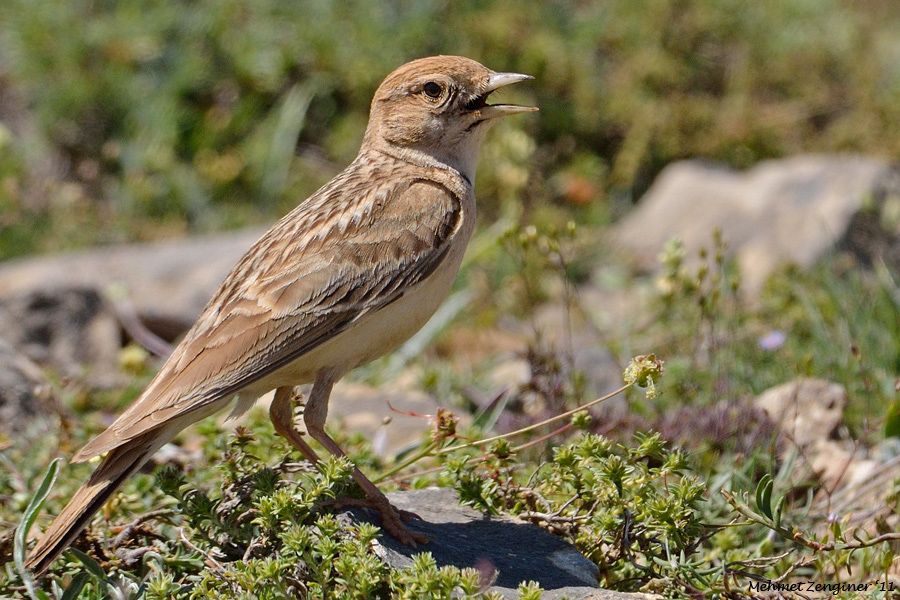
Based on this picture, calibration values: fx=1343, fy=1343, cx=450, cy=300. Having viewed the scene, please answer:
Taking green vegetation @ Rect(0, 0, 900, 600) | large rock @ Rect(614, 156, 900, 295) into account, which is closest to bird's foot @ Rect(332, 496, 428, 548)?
green vegetation @ Rect(0, 0, 900, 600)

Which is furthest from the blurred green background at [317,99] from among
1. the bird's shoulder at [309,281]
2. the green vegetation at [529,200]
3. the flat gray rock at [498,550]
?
the flat gray rock at [498,550]

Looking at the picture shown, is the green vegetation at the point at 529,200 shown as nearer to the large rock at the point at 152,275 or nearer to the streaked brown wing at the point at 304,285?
the streaked brown wing at the point at 304,285

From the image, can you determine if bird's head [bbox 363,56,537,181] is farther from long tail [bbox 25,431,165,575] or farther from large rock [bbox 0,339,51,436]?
large rock [bbox 0,339,51,436]

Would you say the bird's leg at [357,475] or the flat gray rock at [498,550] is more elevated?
the bird's leg at [357,475]

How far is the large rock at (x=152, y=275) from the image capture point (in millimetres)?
8078

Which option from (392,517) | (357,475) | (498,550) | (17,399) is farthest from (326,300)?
(17,399)

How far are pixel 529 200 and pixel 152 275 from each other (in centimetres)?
259

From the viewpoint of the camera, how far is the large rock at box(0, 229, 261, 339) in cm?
808

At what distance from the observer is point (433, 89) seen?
208 inches

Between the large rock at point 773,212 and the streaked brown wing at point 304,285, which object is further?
the large rock at point 773,212

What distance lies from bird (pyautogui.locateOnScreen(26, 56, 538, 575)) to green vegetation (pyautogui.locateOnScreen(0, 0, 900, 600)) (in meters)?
0.19

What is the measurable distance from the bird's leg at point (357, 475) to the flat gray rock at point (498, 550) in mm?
33

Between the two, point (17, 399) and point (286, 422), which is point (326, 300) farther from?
point (17, 399)

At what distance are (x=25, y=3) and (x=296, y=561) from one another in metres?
7.90
